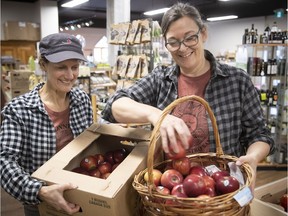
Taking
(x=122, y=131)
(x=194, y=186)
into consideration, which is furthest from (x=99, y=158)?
(x=194, y=186)

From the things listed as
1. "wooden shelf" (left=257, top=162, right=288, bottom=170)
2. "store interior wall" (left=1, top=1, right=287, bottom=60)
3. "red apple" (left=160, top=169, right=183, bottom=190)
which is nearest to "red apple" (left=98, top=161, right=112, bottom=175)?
"red apple" (left=160, top=169, right=183, bottom=190)

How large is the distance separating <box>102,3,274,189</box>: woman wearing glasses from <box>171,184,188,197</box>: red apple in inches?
14.7

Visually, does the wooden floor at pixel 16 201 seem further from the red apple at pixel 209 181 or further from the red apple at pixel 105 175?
the red apple at pixel 209 181

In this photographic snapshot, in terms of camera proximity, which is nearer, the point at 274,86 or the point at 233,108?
the point at 233,108

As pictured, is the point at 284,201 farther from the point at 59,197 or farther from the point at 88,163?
the point at 59,197

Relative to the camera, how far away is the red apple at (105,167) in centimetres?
125

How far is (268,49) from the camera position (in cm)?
515

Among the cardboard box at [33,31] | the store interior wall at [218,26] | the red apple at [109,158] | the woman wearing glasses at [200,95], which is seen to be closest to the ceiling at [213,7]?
the store interior wall at [218,26]

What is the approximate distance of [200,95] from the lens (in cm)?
151

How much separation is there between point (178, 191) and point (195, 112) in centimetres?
54

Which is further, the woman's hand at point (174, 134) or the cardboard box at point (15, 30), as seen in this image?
the cardboard box at point (15, 30)

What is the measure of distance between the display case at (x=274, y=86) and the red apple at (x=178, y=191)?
4.13 metres

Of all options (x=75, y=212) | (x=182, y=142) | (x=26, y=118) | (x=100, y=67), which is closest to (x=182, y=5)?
(x=182, y=142)

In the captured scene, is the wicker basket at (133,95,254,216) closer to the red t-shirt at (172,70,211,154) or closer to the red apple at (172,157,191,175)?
the red apple at (172,157,191,175)
